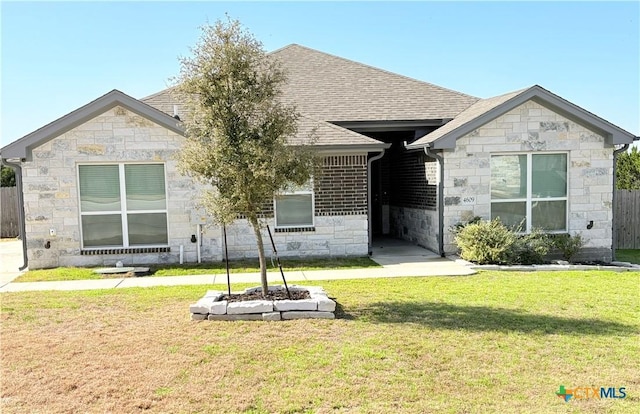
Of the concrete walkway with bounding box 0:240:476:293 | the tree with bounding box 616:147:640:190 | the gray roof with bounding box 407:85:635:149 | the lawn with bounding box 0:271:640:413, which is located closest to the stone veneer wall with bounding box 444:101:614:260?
the gray roof with bounding box 407:85:635:149

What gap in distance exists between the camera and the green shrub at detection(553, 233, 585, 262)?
12750 mm

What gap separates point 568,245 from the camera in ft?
41.8

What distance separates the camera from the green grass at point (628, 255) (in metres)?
13.7

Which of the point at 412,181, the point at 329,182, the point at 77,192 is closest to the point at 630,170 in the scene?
the point at 412,181

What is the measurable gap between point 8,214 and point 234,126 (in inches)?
657

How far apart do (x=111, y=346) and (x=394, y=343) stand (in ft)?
10.8

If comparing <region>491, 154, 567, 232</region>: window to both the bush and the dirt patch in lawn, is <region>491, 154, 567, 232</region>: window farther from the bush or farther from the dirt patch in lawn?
the dirt patch in lawn

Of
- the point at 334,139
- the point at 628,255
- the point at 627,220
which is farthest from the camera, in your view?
the point at 627,220

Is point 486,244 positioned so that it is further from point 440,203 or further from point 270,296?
point 270,296

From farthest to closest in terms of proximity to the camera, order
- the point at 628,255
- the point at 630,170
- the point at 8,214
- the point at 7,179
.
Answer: the point at 7,179 → the point at 630,170 → the point at 8,214 → the point at 628,255

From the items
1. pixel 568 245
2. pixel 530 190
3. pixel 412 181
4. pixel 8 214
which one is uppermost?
pixel 412 181

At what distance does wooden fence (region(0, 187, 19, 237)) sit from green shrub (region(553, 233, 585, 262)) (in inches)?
727

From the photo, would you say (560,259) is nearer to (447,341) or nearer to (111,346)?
(447,341)

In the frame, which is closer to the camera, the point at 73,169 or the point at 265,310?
the point at 265,310
